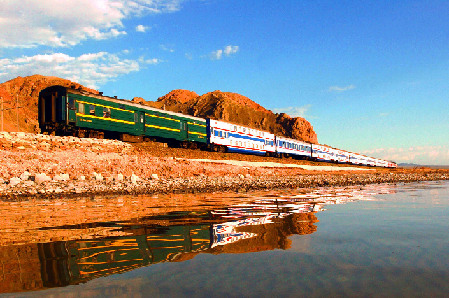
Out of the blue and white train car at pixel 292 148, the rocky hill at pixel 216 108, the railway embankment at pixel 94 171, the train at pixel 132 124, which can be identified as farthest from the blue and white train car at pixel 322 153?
the rocky hill at pixel 216 108

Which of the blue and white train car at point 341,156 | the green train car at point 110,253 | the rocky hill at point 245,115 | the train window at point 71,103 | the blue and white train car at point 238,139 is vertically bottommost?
the green train car at point 110,253

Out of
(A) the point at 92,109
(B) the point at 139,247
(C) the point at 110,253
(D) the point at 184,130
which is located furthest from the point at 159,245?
(D) the point at 184,130

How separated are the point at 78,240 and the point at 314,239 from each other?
3502mm

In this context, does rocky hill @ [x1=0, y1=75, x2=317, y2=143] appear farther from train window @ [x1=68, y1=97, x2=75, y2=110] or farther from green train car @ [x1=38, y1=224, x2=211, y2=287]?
green train car @ [x1=38, y1=224, x2=211, y2=287]

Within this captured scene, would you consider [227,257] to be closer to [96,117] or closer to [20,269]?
[20,269]

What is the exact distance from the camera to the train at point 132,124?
25.1 m

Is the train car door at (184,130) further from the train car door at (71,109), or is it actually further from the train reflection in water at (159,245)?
the train reflection in water at (159,245)

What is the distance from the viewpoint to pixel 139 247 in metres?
4.64

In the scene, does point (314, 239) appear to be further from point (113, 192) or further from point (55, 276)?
point (113, 192)

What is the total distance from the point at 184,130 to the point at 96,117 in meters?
10.5

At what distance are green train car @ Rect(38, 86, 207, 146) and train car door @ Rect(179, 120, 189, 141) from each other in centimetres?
188

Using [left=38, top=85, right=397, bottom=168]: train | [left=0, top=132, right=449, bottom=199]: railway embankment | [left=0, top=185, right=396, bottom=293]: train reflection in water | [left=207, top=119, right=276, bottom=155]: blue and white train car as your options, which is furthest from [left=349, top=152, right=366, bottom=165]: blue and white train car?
[left=0, top=185, right=396, bottom=293]: train reflection in water

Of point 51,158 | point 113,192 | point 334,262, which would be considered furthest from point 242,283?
point 51,158

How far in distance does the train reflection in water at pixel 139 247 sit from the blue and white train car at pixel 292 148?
44.7 m
